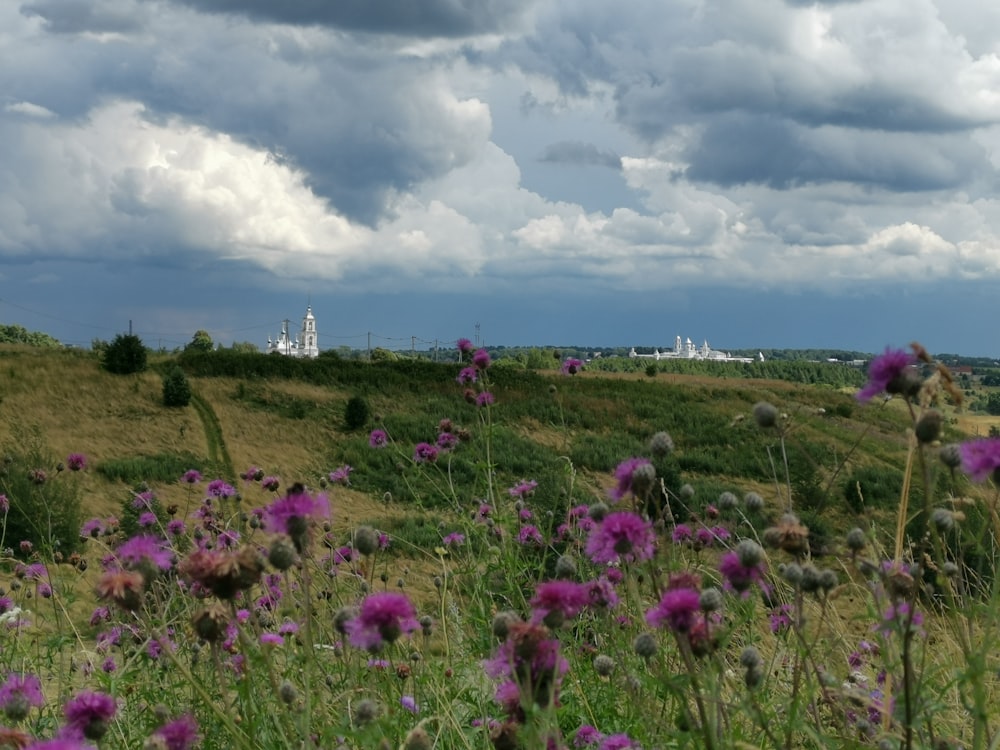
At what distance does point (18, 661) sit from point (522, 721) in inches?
157

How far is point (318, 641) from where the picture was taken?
4004 millimetres

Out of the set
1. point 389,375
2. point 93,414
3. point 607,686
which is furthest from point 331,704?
point 389,375

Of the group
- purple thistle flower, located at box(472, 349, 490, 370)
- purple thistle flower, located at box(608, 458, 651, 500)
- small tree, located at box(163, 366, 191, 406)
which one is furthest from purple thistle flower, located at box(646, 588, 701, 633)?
small tree, located at box(163, 366, 191, 406)

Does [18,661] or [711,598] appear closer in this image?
[711,598]

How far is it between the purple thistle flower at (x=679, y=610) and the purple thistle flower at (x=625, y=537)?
0.59ft

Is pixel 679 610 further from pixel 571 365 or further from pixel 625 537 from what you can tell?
pixel 571 365

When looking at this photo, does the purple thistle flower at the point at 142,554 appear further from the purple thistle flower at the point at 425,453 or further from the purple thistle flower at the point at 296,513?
the purple thistle flower at the point at 425,453

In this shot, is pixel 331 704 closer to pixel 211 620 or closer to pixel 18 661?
pixel 211 620

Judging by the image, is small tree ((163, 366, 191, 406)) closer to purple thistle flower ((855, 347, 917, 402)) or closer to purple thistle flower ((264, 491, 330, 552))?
purple thistle flower ((264, 491, 330, 552))

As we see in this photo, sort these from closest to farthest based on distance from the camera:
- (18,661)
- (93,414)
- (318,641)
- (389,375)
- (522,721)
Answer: (522,721)
(318,641)
(18,661)
(93,414)
(389,375)

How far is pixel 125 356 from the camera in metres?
30.8

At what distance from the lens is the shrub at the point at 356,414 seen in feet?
99.1

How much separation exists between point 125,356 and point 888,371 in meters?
31.7

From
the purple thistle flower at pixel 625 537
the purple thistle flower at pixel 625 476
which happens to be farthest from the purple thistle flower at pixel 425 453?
the purple thistle flower at pixel 625 537
